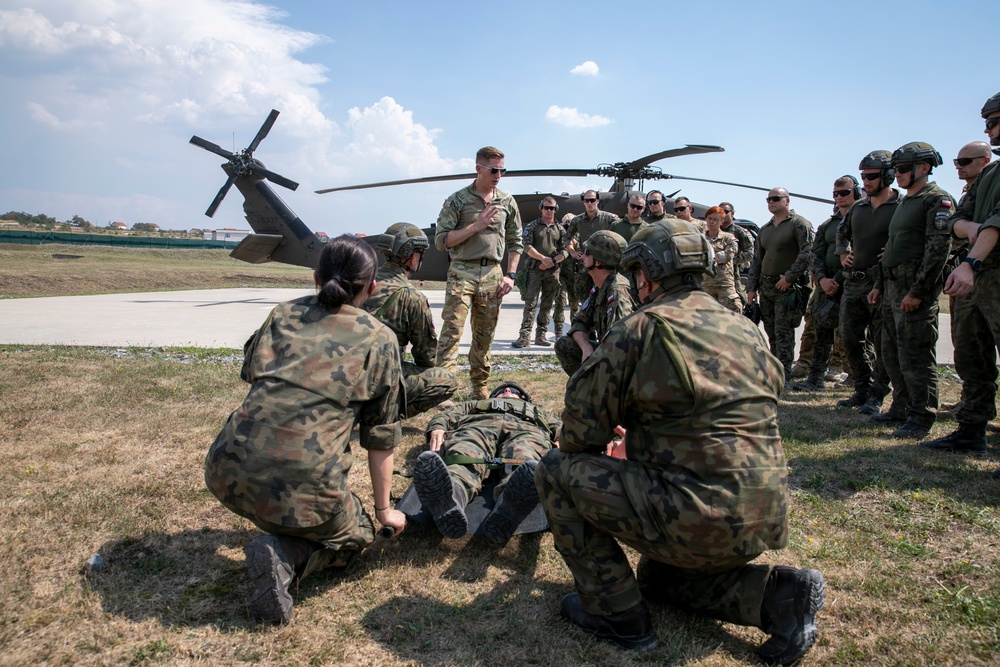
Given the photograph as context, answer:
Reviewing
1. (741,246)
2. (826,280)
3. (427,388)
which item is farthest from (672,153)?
(427,388)

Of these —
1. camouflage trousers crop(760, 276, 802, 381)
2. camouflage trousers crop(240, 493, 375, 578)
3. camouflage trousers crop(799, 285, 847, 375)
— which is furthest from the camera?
camouflage trousers crop(760, 276, 802, 381)

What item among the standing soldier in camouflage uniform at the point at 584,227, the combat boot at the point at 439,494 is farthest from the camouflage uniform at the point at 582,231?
the combat boot at the point at 439,494

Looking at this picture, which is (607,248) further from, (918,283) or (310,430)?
(310,430)

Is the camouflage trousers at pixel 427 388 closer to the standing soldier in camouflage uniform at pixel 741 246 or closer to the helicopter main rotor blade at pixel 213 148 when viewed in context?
the standing soldier in camouflage uniform at pixel 741 246

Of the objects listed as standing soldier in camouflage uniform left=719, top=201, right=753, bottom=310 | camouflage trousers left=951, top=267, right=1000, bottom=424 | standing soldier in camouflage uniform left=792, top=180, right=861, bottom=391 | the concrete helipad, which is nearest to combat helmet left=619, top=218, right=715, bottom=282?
camouflage trousers left=951, top=267, right=1000, bottom=424

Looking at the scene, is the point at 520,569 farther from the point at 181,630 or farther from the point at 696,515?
the point at 181,630

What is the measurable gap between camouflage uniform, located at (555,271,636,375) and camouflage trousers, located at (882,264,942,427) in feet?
7.56

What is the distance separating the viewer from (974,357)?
15.4 ft

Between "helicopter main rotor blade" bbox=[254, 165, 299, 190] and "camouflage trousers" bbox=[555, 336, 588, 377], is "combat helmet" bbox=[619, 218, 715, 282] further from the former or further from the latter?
"helicopter main rotor blade" bbox=[254, 165, 299, 190]

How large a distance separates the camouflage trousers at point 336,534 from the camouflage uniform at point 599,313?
83.5 inches

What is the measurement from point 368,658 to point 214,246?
5044cm

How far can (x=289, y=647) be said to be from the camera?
97.0 inches

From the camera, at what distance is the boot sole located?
99.1 inches

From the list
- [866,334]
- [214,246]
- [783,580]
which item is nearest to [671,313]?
[783,580]
